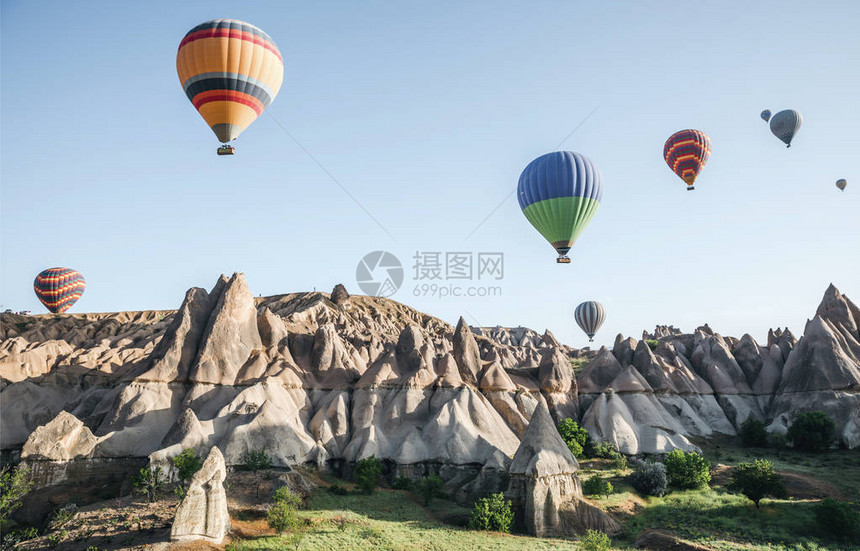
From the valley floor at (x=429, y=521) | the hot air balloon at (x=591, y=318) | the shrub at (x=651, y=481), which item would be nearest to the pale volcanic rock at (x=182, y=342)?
the valley floor at (x=429, y=521)

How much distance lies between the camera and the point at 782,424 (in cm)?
6134

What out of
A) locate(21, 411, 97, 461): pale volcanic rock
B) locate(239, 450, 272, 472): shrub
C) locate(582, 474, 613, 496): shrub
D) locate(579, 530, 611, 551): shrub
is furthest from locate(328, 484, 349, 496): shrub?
locate(21, 411, 97, 461): pale volcanic rock

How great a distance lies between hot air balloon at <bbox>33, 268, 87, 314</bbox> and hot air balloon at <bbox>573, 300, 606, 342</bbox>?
101 metres

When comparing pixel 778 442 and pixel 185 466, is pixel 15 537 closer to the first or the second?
pixel 185 466

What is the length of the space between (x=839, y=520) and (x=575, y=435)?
77.2 feet

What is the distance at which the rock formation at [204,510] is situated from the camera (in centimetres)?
2967

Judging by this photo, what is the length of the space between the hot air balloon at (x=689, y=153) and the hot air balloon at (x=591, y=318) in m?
40.3

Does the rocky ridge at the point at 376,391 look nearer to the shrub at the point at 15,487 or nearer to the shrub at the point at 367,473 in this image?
the shrub at the point at 15,487

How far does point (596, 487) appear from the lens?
43156mm

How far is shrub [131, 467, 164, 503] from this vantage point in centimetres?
3903

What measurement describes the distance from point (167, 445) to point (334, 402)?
50.3ft

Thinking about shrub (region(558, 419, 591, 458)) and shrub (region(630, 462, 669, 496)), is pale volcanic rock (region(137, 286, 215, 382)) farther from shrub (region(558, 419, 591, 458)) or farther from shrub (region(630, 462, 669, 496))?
shrub (region(630, 462, 669, 496))

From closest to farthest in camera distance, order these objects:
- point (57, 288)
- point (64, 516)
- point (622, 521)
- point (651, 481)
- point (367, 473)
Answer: point (64, 516) < point (622, 521) < point (367, 473) < point (651, 481) < point (57, 288)

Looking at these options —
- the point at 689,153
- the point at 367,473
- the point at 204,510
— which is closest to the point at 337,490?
the point at 367,473
